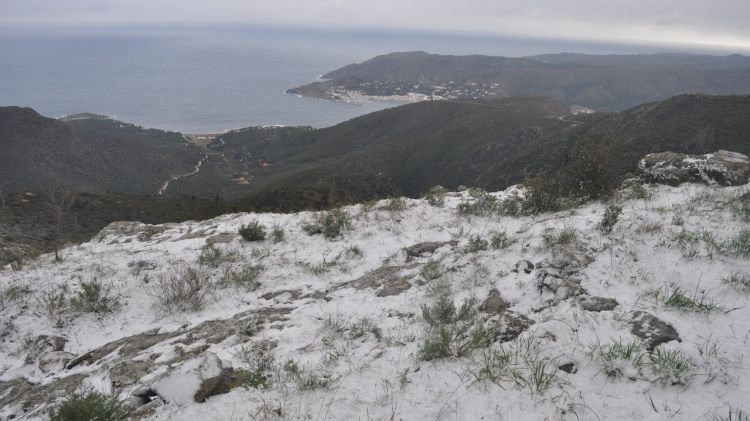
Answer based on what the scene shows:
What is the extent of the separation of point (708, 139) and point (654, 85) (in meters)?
187

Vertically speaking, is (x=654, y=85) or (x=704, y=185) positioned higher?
(x=654, y=85)

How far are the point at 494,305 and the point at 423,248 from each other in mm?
2428

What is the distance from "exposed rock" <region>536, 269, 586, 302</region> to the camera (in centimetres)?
366

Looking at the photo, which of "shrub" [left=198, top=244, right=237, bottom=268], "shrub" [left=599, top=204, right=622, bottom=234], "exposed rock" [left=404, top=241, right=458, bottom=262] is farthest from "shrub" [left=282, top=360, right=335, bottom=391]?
"shrub" [left=599, top=204, right=622, bottom=234]

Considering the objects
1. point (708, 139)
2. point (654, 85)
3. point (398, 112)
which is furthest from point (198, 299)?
point (654, 85)

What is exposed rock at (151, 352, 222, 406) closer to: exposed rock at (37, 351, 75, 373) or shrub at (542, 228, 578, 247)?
exposed rock at (37, 351, 75, 373)

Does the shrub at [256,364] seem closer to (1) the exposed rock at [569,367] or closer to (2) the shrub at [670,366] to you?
(1) the exposed rock at [569,367]

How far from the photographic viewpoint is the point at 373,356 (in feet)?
10.4

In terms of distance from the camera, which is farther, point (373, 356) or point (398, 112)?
point (398, 112)

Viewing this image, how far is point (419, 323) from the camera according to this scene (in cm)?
378

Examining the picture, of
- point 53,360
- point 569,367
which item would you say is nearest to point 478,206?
point 569,367

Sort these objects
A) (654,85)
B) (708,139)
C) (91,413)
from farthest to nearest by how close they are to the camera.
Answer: (654,85)
(708,139)
(91,413)

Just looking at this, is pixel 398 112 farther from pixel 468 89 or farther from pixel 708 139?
pixel 468 89

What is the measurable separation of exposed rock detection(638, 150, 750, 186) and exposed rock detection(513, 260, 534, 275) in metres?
5.98
